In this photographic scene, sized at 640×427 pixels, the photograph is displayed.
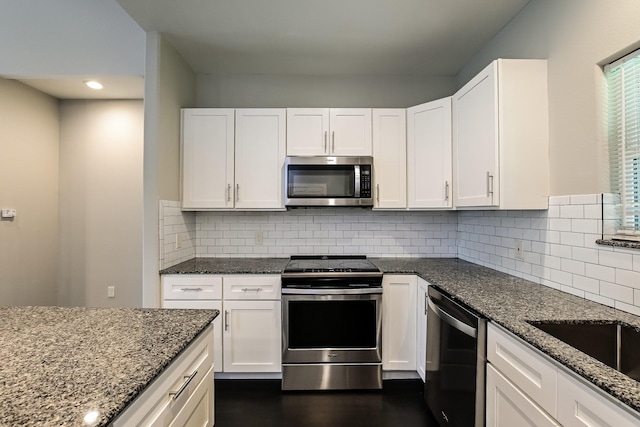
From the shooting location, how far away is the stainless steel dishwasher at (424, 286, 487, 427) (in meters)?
1.45

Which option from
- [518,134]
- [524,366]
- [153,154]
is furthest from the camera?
[153,154]

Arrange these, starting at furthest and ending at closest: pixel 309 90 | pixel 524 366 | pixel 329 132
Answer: pixel 309 90, pixel 329 132, pixel 524 366

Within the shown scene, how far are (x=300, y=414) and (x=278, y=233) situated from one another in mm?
1491

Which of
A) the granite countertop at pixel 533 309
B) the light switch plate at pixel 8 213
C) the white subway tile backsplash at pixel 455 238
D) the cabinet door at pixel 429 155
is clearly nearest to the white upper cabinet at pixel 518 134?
the white subway tile backsplash at pixel 455 238

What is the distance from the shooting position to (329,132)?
8.70 ft

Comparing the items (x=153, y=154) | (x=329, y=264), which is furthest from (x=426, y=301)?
(x=153, y=154)

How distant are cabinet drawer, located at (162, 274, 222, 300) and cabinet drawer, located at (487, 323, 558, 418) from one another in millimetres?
1844

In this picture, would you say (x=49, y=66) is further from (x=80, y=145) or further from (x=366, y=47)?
(x=366, y=47)

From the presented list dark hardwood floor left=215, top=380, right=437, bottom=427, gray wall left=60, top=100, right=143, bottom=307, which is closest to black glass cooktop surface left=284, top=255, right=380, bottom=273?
dark hardwood floor left=215, top=380, right=437, bottom=427

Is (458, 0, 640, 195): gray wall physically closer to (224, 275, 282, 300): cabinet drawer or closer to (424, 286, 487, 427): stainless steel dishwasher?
→ (424, 286, 487, 427): stainless steel dishwasher

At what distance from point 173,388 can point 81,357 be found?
29 cm

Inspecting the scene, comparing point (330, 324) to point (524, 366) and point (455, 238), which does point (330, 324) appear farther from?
point (455, 238)

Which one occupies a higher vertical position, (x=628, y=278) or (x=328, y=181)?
(x=328, y=181)

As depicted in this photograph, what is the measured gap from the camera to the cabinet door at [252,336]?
93.5 inches
